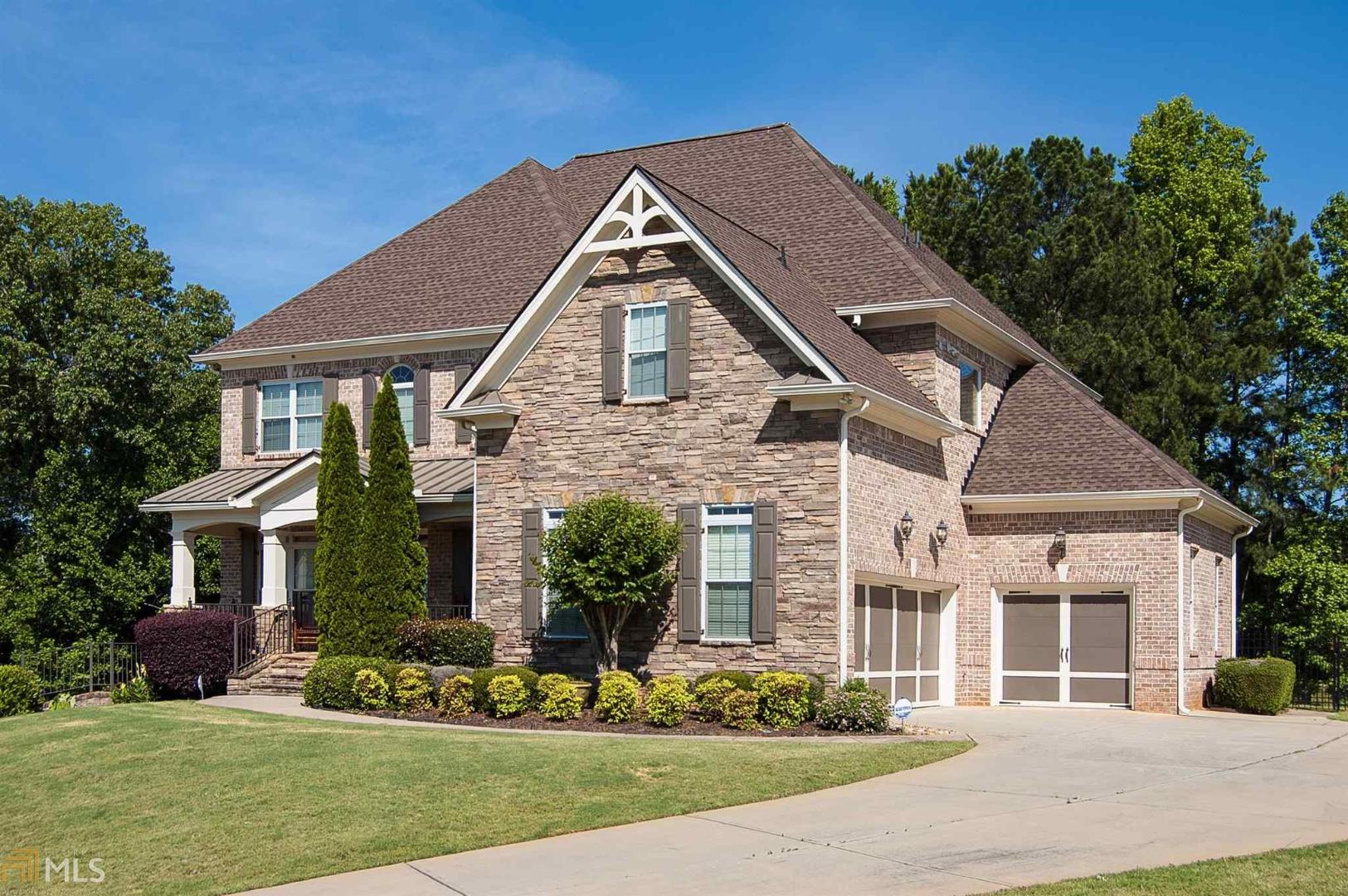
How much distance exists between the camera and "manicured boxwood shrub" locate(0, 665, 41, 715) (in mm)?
25719

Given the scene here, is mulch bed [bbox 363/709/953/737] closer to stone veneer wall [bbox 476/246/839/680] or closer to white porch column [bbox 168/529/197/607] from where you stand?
stone veneer wall [bbox 476/246/839/680]

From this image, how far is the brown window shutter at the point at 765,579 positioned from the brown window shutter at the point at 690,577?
2.86ft

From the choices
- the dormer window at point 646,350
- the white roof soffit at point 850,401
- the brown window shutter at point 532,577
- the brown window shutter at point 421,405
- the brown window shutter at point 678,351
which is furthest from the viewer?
the brown window shutter at point 421,405

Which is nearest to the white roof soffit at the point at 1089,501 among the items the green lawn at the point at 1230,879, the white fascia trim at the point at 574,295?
Result: the white fascia trim at the point at 574,295

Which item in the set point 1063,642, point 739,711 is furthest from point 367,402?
point 1063,642

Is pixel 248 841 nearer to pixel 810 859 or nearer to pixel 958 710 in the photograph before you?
pixel 810 859

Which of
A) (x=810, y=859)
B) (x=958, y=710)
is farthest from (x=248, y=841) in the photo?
(x=958, y=710)

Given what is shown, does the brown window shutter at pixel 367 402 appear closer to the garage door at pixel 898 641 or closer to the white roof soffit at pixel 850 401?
the white roof soffit at pixel 850 401

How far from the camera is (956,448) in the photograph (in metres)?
25.4

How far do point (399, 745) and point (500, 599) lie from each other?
6913 millimetres

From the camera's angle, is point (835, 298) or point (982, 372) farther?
point (982, 372)

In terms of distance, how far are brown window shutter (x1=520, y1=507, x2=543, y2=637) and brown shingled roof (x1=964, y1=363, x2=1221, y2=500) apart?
8.06 m

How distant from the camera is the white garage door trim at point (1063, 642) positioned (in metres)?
24.8

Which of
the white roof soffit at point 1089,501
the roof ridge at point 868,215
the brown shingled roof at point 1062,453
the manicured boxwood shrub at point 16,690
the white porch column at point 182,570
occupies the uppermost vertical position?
the roof ridge at point 868,215
